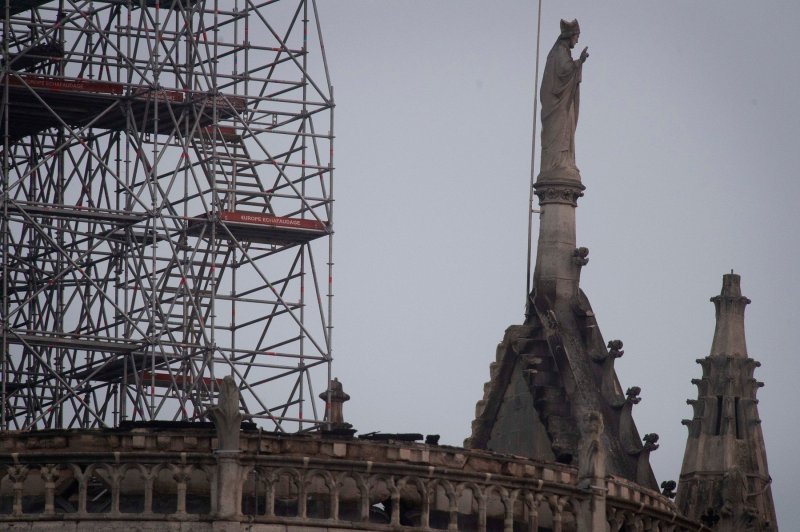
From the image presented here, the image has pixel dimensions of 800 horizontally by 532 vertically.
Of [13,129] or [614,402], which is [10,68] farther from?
[614,402]

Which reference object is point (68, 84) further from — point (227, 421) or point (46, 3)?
point (227, 421)

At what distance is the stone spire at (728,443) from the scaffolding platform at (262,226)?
16.6 metres

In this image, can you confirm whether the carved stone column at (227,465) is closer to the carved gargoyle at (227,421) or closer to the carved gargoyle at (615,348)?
the carved gargoyle at (227,421)

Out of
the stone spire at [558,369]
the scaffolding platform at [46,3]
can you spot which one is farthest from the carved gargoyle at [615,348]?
the scaffolding platform at [46,3]

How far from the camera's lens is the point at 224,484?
7238cm

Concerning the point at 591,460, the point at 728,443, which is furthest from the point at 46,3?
the point at 591,460

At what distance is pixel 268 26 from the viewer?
109688 millimetres

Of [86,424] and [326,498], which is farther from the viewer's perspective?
[86,424]

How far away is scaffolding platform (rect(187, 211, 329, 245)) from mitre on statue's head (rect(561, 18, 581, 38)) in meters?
11.0

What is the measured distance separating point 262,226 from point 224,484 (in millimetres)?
34640

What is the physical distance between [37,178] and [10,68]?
23.1 ft

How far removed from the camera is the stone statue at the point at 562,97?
327ft

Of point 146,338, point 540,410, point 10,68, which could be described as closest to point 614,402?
point 540,410

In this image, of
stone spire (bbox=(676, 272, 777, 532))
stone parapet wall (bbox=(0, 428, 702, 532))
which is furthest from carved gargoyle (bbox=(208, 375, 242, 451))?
stone spire (bbox=(676, 272, 777, 532))
